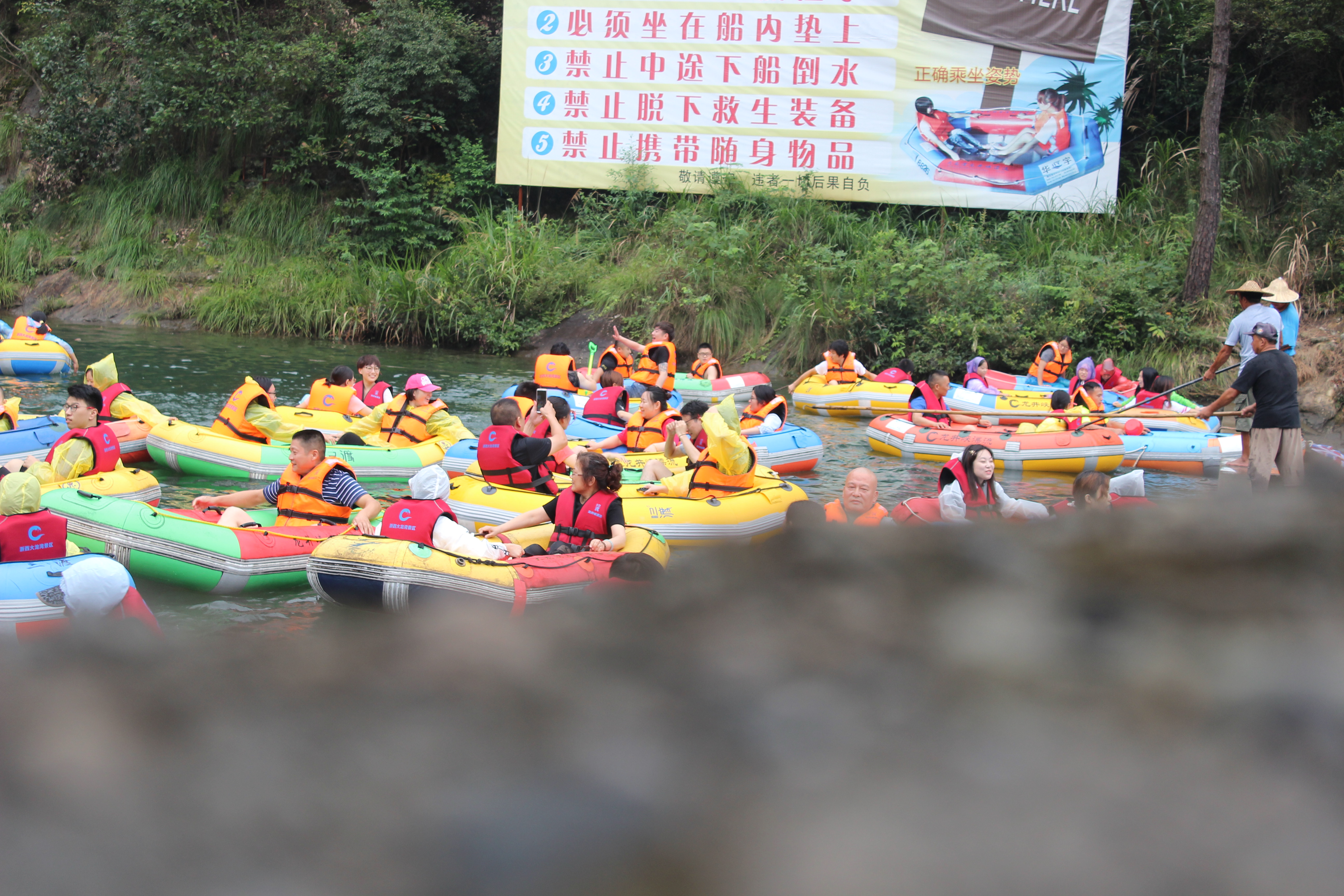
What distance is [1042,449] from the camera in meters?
10.6

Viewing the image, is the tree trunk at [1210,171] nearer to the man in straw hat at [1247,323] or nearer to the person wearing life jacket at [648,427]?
the man in straw hat at [1247,323]

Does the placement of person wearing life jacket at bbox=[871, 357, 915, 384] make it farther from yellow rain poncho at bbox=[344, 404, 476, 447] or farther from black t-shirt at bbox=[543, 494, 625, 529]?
black t-shirt at bbox=[543, 494, 625, 529]

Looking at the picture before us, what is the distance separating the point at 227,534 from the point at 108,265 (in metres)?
18.4

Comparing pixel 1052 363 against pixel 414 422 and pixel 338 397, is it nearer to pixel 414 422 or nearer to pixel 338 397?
pixel 414 422

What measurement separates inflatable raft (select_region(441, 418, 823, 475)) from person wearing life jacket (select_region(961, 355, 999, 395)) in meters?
3.70

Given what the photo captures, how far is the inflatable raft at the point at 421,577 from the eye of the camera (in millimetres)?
5426

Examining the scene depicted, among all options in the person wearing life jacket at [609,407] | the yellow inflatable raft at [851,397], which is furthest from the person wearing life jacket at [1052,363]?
the person wearing life jacket at [609,407]

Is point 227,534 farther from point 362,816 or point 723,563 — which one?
point 362,816

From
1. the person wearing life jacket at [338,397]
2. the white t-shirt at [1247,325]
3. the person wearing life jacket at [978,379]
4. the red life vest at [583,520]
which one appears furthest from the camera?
the person wearing life jacket at [978,379]

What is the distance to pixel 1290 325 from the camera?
8.67 m

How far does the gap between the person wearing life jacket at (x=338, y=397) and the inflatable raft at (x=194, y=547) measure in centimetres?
408

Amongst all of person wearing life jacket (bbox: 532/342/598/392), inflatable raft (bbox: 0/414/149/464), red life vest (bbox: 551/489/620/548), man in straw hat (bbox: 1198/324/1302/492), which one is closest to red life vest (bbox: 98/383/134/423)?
inflatable raft (bbox: 0/414/149/464)

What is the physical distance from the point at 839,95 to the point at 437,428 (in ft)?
36.4

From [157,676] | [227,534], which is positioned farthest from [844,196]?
[157,676]
